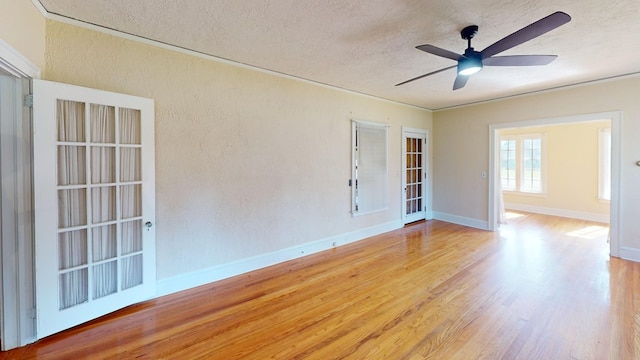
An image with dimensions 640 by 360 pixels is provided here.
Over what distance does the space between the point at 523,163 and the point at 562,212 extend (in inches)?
60.3

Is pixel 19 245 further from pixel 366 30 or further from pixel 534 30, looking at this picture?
pixel 534 30

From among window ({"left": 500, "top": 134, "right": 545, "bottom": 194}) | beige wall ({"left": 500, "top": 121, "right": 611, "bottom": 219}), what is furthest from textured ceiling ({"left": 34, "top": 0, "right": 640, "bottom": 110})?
window ({"left": 500, "top": 134, "right": 545, "bottom": 194})

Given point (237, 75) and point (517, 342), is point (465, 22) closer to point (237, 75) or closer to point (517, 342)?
point (237, 75)

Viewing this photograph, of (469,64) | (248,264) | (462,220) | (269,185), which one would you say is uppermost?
(469,64)

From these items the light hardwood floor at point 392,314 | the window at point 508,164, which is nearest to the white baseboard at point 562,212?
the window at point 508,164

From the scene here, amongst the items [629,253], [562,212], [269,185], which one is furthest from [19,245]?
[562,212]

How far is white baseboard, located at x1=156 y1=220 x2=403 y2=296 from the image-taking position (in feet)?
9.57

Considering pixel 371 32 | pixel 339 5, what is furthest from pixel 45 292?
pixel 371 32

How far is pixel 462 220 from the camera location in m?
5.89

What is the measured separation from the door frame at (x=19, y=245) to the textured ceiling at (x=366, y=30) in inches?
37.6

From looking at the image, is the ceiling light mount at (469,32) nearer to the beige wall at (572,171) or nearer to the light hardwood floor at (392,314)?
the light hardwood floor at (392,314)

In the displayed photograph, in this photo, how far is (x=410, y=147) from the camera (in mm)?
5926

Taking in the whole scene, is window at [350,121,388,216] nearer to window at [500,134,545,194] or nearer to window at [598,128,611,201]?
window at [500,134,545,194]

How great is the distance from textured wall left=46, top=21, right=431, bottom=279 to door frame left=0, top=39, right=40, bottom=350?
1.57 ft
